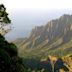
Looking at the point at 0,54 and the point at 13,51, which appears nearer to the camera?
the point at 0,54

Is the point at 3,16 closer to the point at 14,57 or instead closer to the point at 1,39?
the point at 1,39

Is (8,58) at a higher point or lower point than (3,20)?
lower

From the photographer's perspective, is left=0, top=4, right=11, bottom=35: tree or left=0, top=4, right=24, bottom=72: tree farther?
left=0, top=4, right=11, bottom=35: tree

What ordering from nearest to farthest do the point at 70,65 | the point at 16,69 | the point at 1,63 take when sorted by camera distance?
the point at 1,63, the point at 16,69, the point at 70,65

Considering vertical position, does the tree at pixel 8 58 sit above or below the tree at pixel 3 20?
below

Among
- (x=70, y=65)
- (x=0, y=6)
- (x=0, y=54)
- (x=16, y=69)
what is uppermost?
(x=0, y=6)

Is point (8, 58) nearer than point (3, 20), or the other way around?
point (8, 58)

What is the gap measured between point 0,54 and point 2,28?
15159 mm

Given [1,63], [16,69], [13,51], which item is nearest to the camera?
[1,63]

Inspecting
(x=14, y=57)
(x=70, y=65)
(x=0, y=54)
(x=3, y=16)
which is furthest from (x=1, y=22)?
(x=70, y=65)

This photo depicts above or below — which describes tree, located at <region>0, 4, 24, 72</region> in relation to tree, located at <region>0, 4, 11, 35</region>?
below

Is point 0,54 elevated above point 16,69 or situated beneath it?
elevated above

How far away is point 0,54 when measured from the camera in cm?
4247

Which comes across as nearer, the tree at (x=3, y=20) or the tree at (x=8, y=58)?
the tree at (x=8, y=58)
